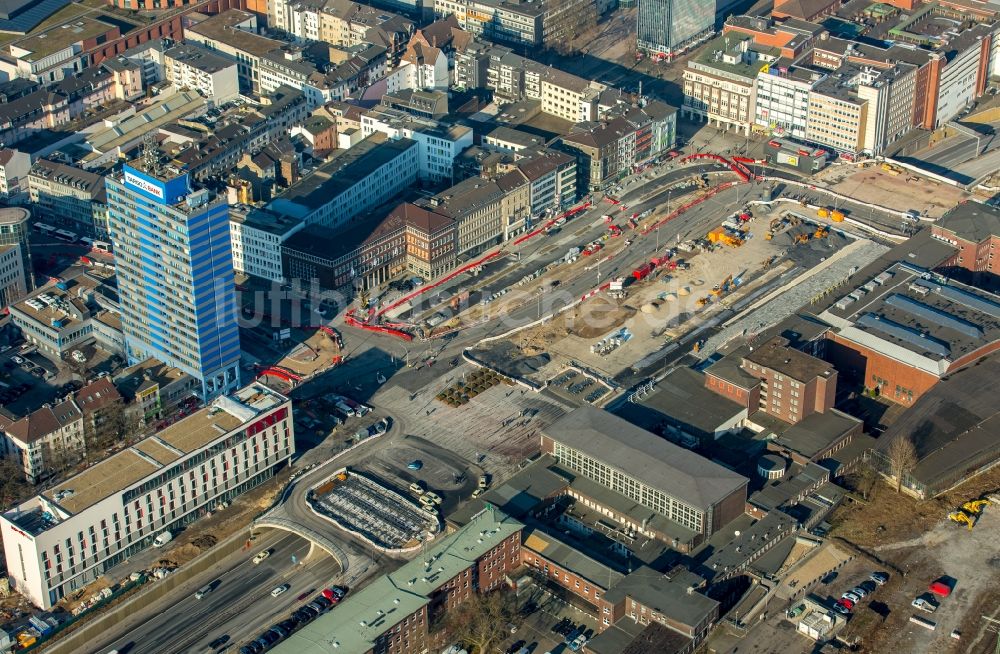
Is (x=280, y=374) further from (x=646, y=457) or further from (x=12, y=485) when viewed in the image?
(x=646, y=457)

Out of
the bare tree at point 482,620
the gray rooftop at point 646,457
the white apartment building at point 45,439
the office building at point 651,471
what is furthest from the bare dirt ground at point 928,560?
the white apartment building at point 45,439

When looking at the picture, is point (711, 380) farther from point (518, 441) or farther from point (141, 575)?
point (141, 575)

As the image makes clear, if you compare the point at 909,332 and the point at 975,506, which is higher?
the point at 909,332

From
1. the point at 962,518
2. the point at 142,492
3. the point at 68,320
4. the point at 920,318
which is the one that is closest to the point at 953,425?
the point at 962,518

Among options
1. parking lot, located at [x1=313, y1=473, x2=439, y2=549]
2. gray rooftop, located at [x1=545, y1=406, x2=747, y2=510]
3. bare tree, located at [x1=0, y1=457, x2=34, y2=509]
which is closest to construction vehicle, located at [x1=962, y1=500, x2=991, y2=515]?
gray rooftop, located at [x1=545, y1=406, x2=747, y2=510]

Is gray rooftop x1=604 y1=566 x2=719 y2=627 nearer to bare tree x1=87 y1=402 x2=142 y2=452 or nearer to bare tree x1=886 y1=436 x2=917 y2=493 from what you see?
bare tree x1=886 y1=436 x2=917 y2=493

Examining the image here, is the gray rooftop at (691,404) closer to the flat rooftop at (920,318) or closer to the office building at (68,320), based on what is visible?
the flat rooftop at (920,318)

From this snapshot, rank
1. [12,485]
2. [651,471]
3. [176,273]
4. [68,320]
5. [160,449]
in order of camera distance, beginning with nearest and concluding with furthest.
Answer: [651,471] → [160,449] → [12,485] → [176,273] → [68,320]
